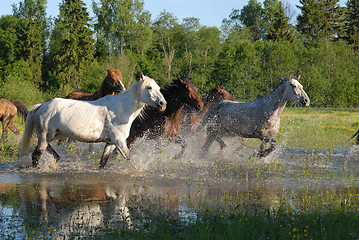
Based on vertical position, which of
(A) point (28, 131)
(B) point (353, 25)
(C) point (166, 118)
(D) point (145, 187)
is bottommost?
(D) point (145, 187)

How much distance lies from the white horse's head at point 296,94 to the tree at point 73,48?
42.7 meters

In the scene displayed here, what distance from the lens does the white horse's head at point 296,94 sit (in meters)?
9.91

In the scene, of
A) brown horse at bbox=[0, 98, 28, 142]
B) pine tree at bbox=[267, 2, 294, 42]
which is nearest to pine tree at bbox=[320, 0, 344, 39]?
pine tree at bbox=[267, 2, 294, 42]

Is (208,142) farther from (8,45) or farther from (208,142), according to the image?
(8,45)

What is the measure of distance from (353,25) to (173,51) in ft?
75.2

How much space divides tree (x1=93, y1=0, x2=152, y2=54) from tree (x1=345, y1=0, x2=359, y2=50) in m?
25.5

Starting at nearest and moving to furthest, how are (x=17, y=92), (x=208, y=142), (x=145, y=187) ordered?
(x=145, y=187) < (x=208, y=142) < (x=17, y=92)

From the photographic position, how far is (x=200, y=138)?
12297 mm

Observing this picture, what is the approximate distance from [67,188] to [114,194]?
88 centimetres

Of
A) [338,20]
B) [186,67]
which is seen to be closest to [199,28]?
[186,67]

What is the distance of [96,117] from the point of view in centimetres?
861

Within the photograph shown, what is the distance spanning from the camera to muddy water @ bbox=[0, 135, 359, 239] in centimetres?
529

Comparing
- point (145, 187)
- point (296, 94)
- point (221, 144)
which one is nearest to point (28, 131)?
point (145, 187)

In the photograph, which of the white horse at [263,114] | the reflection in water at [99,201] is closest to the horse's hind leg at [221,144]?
the white horse at [263,114]
